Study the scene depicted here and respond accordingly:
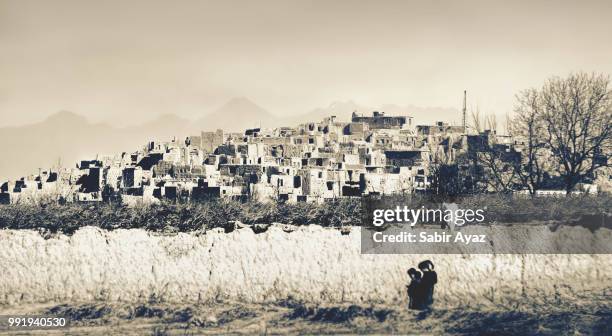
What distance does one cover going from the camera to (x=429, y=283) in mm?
21969

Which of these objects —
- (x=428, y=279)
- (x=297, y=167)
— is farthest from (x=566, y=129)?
(x=297, y=167)

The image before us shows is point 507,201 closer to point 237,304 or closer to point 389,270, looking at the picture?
point 389,270

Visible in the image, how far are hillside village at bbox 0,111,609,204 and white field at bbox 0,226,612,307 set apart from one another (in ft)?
34.3

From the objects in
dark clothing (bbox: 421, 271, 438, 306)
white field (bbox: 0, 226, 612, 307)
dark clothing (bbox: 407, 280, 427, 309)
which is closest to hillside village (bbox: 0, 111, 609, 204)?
white field (bbox: 0, 226, 612, 307)

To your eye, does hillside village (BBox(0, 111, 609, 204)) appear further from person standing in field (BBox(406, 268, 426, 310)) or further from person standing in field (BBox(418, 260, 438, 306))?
person standing in field (BBox(406, 268, 426, 310))

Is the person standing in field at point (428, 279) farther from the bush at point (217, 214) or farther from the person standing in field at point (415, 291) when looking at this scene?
the bush at point (217, 214)

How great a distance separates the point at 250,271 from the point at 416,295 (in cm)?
430

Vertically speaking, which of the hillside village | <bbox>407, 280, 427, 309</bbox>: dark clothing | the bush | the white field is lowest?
<bbox>407, 280, 427, 309</bbox>: dark clothing

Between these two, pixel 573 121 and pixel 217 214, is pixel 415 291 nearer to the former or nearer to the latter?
pixel 217 214

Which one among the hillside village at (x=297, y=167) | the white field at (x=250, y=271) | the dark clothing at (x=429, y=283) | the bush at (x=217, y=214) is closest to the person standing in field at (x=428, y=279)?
the dark clothing at (x=429, y=283)

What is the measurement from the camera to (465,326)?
20047 mm

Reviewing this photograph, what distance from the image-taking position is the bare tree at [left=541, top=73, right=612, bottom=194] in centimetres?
3684

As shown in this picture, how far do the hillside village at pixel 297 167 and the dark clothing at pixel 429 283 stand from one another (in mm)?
11793

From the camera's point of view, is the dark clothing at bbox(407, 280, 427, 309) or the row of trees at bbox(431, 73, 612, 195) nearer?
the dark clothing at bbox(407, 280, 427, 309)
